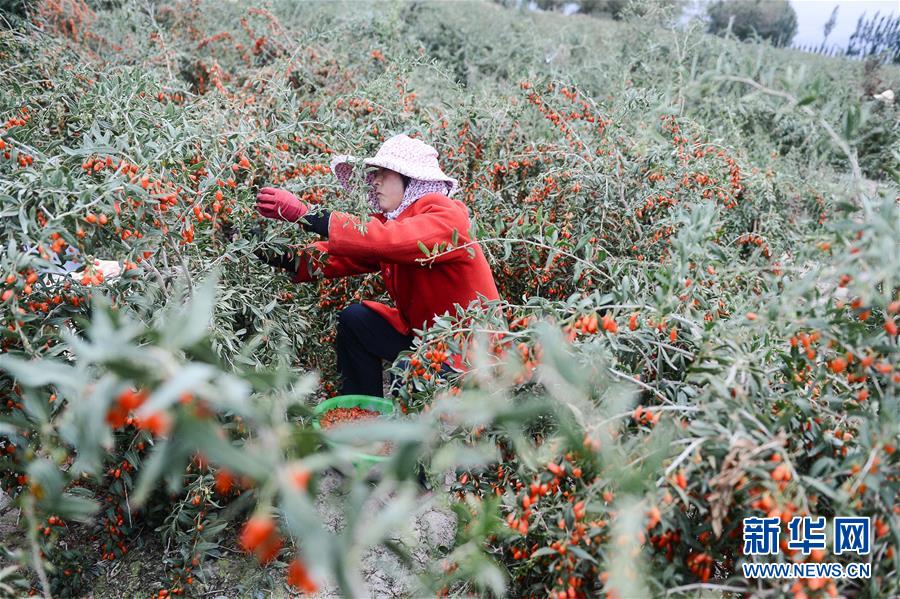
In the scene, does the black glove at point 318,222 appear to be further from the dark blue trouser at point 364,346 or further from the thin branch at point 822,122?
the thin branch at point 822,122

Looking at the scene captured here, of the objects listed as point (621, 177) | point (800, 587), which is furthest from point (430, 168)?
point (800, 587)

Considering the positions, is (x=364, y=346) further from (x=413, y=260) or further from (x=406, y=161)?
(x=406, y=161)

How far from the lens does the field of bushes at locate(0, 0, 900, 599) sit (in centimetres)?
95

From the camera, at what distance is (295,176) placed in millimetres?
2924

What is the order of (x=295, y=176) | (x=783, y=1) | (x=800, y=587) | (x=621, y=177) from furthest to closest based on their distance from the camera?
(x=783, y=1) < (x=621, y=177) < (x=295, y=176) < (x=800, y=587)

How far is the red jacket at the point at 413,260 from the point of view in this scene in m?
2.47

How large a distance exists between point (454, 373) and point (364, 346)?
105cm

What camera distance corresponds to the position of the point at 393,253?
249cm

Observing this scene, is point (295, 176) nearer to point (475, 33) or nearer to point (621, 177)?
point (621, 177)


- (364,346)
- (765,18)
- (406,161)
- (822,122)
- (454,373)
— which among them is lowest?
(364,346)

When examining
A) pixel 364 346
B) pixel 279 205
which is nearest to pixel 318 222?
pixel 279 205

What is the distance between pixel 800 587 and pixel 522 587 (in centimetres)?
84

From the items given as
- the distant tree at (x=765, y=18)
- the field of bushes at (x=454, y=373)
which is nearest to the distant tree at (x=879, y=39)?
the distant tree at (x=765, y=18)

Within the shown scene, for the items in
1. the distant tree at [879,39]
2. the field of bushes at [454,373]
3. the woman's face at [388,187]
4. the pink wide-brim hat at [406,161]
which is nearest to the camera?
the field of bushes at [454,373]
